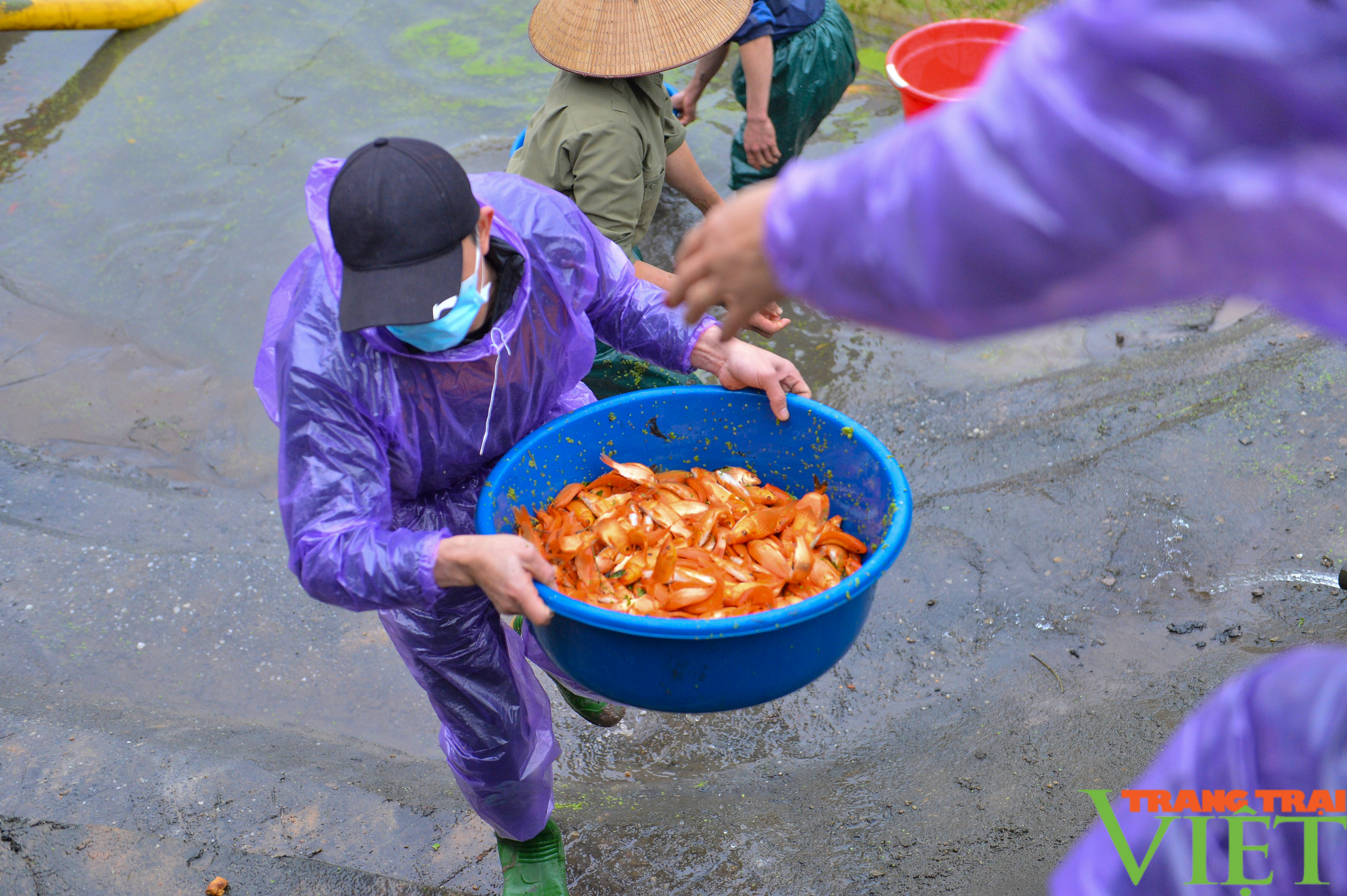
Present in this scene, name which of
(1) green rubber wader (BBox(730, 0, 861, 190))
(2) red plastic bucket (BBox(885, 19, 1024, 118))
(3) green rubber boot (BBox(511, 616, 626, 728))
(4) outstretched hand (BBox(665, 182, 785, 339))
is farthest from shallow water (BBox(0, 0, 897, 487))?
(4) outstretched hand (BBox(665, 182, 785, 339))

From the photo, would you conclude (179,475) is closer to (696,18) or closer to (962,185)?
(696,18)

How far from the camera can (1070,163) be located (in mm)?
785

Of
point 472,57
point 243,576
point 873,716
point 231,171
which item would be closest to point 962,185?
point 873,716

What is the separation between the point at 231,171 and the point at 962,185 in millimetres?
5185

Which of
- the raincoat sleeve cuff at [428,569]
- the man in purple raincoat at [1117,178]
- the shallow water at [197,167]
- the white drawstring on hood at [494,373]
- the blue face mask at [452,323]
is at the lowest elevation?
the shallow water at [197,167]

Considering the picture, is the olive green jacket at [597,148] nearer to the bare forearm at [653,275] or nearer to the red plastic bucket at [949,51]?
the bare forearm at [653,275]

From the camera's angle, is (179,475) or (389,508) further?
(179,475)

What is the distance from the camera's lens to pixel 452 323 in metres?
1.77

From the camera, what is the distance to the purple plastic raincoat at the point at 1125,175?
750 millimetres

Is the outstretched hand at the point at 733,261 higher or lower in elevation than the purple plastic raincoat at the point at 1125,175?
lower

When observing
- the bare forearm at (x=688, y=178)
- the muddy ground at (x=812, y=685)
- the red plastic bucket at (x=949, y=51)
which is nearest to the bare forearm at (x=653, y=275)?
the bare forearm at (x=688, y=178)

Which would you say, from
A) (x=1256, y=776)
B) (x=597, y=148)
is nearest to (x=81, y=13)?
(x=597, y=148)

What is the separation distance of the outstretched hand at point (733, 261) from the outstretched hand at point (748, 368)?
1.04 meters

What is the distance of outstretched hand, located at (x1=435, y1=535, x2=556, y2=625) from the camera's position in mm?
1646
